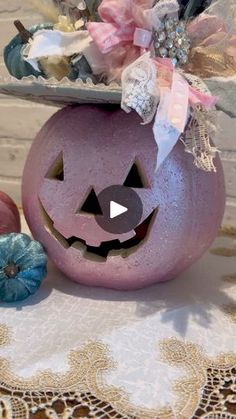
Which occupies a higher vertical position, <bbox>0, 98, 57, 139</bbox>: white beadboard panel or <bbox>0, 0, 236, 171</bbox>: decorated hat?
<bbox>0, 0, 236, 171</bbox>: decorated hat

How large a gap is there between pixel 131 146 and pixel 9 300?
26 cm

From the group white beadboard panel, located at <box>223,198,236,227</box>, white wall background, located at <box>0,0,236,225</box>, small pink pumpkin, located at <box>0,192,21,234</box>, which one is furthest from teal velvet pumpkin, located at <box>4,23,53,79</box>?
white beadboard panel, located at <box>223,198,236,227</box>

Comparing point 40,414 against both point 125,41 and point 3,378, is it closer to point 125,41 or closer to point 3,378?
point 3,378

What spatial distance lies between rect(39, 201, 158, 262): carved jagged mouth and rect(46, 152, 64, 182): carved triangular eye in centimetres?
4

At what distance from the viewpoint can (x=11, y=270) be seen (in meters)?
0.68

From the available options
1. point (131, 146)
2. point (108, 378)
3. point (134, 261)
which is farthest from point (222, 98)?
point (108, 378)

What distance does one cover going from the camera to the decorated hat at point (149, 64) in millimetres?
572

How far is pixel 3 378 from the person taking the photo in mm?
533

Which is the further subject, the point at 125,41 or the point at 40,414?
the point at 125,41

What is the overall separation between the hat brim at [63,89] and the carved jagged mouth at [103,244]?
0.51ft

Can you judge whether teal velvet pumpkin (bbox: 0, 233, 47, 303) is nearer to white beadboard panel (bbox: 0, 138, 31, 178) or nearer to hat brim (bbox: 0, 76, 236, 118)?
hat brim (bbox: 0, 76, 236, 118)

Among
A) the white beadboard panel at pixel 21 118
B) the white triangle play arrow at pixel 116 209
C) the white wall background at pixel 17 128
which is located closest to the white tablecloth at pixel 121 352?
the white triangle play arrow at pixel 116 209

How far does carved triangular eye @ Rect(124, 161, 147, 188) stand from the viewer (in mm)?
672

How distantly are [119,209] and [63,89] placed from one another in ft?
0.55
